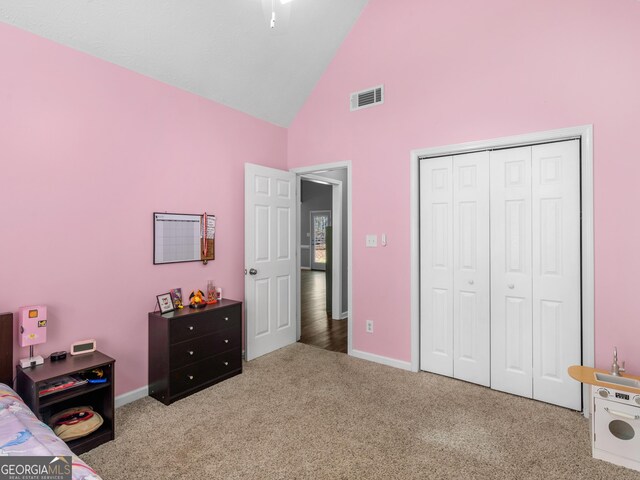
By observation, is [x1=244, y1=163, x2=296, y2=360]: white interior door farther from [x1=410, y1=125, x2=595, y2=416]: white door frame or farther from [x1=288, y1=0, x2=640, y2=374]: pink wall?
[x1=410, y1=125, x2=595, y2=416]: white door frame

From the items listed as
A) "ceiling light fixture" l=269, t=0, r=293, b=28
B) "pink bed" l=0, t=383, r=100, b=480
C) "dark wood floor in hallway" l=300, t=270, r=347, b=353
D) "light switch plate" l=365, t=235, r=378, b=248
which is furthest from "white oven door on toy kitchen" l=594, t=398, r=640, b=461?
"ceiling light fixture" l=269, t=0, r=293, b=28

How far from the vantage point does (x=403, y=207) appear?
3479mm

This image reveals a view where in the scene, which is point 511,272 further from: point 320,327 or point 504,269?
point 320,327

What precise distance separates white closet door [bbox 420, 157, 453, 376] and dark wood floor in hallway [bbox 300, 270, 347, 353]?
105 cm

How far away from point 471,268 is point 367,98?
1975 mm

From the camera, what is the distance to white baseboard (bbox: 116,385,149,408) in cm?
280

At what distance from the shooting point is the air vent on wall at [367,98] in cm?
363

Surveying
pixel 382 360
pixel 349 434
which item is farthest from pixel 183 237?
pixel 382 360

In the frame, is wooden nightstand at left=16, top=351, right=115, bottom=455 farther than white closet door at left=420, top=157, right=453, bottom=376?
No

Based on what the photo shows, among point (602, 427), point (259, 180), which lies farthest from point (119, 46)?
point (602, 427)

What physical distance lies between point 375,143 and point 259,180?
1.27 m

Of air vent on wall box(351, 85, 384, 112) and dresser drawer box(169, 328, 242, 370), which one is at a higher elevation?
air vent on wall box(351, 85, 384, 112)

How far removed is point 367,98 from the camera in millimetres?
3713

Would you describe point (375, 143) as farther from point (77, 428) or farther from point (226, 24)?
point (77, 428)
